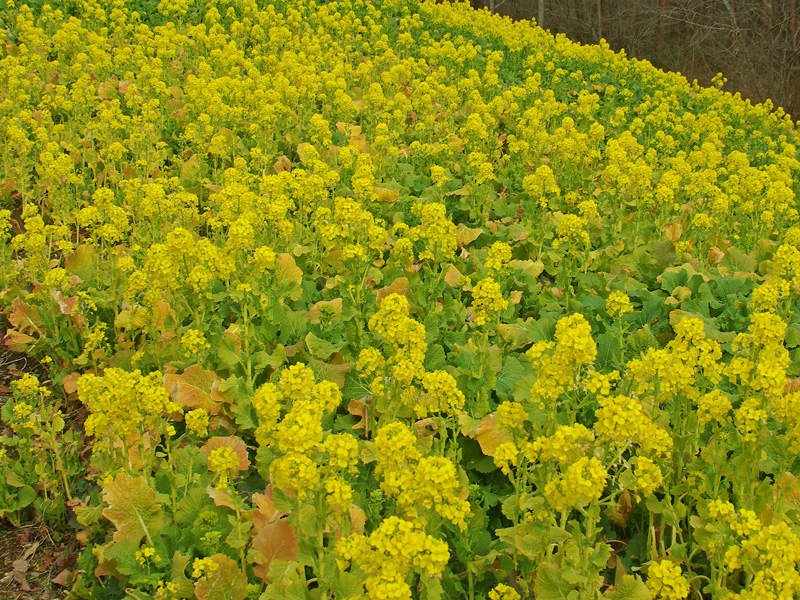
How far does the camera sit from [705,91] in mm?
12336

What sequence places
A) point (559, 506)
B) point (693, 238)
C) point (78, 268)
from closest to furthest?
1. point (559, 506)
2. point (78, 268)
3. point (693, 238)

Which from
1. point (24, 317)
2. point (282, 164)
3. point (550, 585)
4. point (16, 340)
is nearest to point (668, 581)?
point (550, 585)

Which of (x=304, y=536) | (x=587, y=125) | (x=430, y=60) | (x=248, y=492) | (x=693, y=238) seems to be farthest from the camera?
(x=430, y=60)

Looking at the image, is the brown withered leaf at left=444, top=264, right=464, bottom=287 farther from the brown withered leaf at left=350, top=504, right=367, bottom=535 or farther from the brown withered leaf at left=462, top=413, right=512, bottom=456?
the brown withered leaf at left=350, top=504, right=367, bottom=535

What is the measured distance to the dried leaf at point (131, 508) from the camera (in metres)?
3.06

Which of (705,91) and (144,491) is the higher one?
(705,91)

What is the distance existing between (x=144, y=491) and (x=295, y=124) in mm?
5156

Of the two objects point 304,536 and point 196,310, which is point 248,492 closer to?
point 304,536

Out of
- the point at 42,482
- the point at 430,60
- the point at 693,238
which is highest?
the point at 430,60

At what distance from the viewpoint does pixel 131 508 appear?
3084 millimetres

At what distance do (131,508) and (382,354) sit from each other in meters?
1.44

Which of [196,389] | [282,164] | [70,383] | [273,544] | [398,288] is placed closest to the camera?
[273,544]

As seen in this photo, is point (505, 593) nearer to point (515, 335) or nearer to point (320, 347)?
point (320, 347)

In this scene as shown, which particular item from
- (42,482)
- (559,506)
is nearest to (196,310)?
(42,482)
